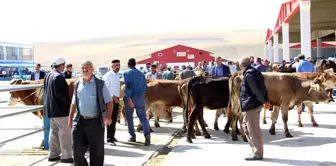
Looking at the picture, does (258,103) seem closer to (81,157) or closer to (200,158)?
(200,158)

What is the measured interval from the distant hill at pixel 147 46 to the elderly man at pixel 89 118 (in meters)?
109

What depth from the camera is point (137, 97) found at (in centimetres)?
967

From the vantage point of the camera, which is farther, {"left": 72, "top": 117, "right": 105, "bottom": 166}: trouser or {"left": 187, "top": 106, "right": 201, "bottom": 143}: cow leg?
{"left": 187, "top": 106, "right": 201, "bottom": 143}: cow leg

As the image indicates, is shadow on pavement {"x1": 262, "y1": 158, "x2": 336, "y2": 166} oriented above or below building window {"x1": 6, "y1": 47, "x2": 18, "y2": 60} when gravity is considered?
below

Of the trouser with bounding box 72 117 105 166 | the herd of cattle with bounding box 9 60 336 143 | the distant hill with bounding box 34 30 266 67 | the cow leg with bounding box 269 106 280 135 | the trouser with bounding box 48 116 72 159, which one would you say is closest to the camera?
the trouser with bounding box 72 117 105 166

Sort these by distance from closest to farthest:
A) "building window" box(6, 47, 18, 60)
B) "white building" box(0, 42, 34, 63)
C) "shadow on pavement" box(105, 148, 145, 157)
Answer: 1. "shadow on pavement" box(105, 148, 145, 157)
2. "white building" box(0, 42, 34, 63)
3. "building window" box(6, 47, 18, 60)

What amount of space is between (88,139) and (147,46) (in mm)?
147108

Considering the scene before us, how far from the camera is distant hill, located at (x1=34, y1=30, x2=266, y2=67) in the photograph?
125 m

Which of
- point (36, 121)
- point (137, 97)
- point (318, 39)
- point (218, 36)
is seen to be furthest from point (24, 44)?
point (218, 36)

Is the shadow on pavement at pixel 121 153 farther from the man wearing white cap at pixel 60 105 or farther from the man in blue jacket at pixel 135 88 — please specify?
the man wearing white cap at pixel 60 105

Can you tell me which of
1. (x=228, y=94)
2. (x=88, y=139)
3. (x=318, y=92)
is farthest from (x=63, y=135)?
(x=318, y=92)

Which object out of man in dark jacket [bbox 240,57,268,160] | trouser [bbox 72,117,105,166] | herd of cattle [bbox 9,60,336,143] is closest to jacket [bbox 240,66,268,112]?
man in dark jacket [bbox 240,57,268,160]

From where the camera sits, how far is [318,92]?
11.1 meters

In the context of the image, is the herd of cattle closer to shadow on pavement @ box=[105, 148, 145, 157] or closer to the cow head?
the cow head
